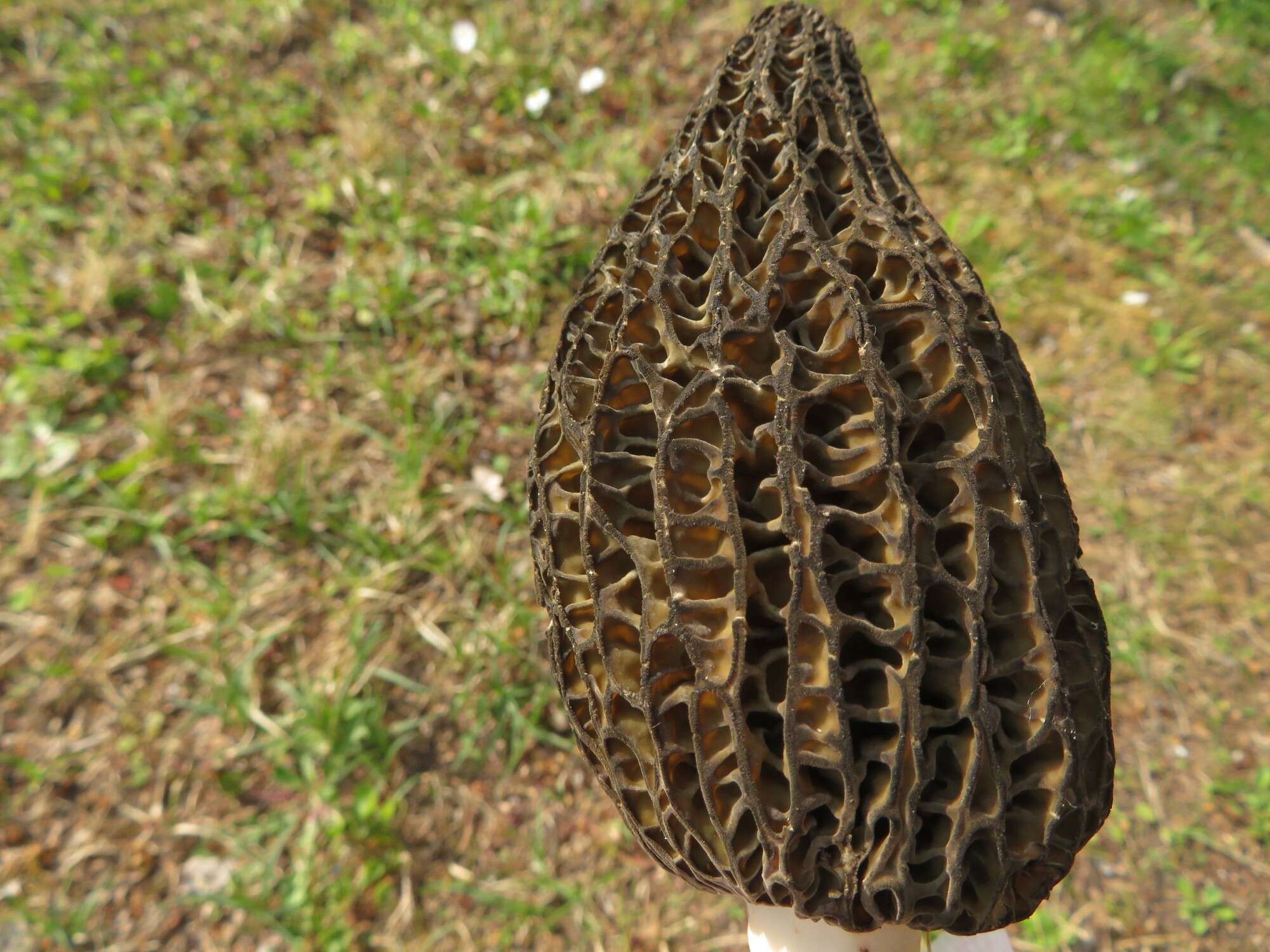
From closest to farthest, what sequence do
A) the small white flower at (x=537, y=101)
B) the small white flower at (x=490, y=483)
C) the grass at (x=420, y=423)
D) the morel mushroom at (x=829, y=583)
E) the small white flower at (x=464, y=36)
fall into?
1. the morel mushroom at (x=829, y=583)
2. the grass at (x=420, y=423)
3. the small white flower at (x=490, y=483)
4. the small white flower at (x=537, y=101)
5. the small white flower at (x=464, y=36)

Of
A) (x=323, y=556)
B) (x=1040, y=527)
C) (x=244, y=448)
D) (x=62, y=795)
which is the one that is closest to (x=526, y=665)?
(x=323, y=556)

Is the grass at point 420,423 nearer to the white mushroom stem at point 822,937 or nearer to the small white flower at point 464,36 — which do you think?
the small white flower at point 464,36

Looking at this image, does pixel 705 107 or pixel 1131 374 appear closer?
pixel 705 107

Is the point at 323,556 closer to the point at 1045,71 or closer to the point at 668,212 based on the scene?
the point at 668,212

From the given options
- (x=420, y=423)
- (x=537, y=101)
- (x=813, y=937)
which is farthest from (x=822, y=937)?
(x=537, y=101)

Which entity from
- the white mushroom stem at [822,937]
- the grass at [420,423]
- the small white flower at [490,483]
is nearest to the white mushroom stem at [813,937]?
the white mushroom stem at [822,937]

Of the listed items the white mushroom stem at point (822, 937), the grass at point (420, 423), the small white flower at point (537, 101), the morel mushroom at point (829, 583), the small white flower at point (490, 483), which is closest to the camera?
the morel mushroom at point (829, 583)

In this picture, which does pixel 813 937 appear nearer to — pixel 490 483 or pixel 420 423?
pixel 490 483
